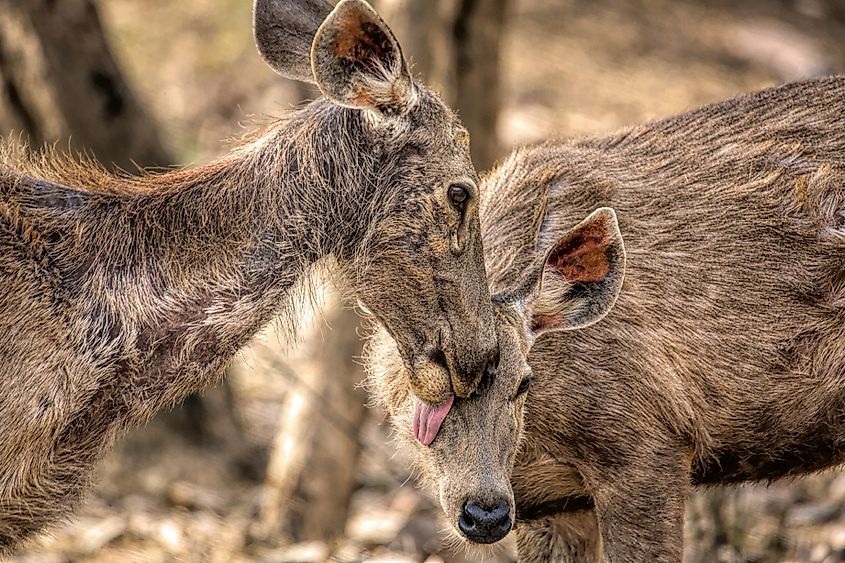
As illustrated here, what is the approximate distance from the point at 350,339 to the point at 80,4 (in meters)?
3.48

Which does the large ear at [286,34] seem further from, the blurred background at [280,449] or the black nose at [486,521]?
the black nose at [486,521]

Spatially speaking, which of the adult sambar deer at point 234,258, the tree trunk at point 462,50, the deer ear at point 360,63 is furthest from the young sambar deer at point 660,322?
the tree trunk at point 462,50

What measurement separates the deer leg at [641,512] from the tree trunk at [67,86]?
5.71 meters

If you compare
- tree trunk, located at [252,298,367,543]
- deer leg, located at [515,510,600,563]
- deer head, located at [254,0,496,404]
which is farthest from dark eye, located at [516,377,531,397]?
tree trunk, located at [252,298,367,543]

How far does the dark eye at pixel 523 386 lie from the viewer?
247 inches

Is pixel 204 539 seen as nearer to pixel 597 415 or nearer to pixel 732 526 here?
pixel 732 526

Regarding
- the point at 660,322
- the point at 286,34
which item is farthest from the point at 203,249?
the point at 660,322

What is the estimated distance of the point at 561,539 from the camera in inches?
287

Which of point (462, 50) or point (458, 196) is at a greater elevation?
point (458, 196)

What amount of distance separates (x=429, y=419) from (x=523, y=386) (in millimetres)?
458

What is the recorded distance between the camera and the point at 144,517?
1098cm

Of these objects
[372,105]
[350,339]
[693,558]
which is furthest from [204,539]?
[372,105]

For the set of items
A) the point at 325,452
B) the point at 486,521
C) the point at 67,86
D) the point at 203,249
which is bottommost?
the point at 325,452

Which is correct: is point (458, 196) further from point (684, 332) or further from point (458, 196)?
point (684, 332)
